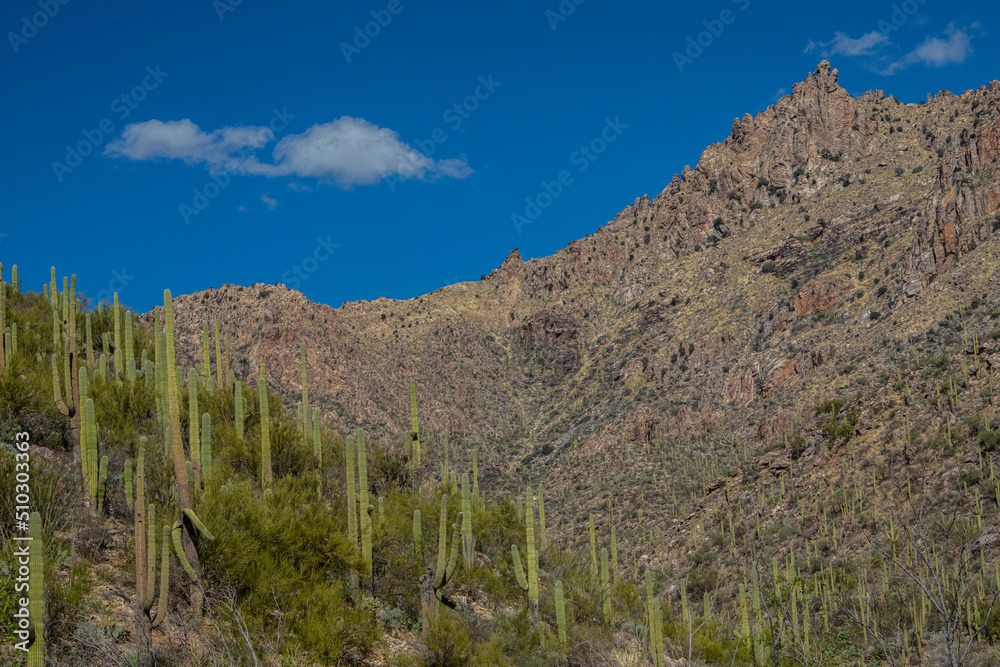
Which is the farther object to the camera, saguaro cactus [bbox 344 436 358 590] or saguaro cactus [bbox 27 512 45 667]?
saguaro cactus [bbox 344 436 358 590]

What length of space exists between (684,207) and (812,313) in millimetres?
28524

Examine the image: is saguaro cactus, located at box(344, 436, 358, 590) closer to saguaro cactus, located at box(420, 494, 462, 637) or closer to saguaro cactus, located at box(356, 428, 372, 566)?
saguaro cactus, located at box(356, 428, 372, 566)

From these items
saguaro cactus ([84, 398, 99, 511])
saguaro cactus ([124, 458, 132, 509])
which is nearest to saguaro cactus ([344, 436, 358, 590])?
saguaro cactus ([124, 458, 132, 509])

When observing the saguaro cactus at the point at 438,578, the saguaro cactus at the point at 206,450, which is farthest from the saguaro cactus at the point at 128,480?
the saguaro cactus at the point at 438,578

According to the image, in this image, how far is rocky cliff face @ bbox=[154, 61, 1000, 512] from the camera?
51.2 m

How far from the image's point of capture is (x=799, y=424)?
41.4 metres

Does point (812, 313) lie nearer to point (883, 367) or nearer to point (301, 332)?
point (883, 367)

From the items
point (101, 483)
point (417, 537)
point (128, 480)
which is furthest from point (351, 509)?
point (101, 483)

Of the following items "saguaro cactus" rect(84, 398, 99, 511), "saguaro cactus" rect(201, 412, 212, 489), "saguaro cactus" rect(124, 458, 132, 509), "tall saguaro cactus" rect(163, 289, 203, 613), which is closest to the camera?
"tall saguaro cactus" rect(163, 289, 203, 613)

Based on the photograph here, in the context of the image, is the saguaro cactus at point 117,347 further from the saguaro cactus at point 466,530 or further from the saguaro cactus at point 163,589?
the saguaro cactus at point 163,589

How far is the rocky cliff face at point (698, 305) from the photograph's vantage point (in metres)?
51.2

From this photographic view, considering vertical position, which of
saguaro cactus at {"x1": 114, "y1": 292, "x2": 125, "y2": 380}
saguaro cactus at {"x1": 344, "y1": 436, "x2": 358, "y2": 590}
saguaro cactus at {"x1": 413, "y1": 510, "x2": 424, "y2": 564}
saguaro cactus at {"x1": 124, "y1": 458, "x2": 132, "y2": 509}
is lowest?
saguaro cactus at {"x1": 413, "y1": 510, "x2": 424, "y2": 564}

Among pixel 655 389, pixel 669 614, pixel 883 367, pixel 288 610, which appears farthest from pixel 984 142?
pixel 288 610

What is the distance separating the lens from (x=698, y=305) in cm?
6688
